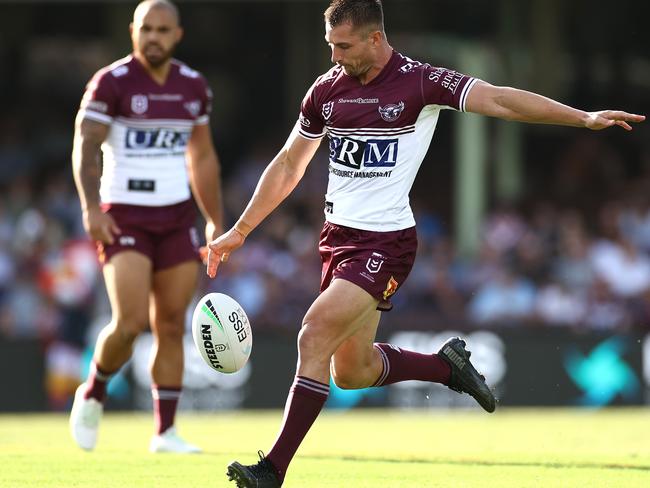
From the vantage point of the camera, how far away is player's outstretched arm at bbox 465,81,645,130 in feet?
21.9

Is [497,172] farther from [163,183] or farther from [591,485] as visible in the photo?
[591,485]

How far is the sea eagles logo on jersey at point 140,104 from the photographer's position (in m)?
9.23

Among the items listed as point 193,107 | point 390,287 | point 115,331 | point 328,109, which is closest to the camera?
point 390,287

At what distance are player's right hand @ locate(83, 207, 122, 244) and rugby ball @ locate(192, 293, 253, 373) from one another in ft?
A: 5.42

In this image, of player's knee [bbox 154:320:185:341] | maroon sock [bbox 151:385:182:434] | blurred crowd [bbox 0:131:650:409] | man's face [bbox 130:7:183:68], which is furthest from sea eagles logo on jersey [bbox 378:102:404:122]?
blurred crowd [bbox 0:131:650:409]

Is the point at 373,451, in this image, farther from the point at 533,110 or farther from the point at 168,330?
the point at 533,110

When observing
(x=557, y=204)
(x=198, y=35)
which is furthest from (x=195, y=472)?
(x=198, y=35)

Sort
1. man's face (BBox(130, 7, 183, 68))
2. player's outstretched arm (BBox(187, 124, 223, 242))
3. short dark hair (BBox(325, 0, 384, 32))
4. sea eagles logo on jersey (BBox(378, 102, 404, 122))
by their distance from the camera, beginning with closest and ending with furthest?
short dark hair (BBox(325, 0, 384, 32)) → sea eagles logo on jersey (BBox(378, 102, 404, 122)) → man's face (BBox(130, 7, 183, 68)) → player's outstretched arm (BBox(187, 124, 223, 242))

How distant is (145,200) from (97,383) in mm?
1295

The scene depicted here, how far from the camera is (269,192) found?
7.47 meters

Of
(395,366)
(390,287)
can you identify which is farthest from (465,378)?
(390,287)

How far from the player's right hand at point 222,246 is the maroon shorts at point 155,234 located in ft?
6.05

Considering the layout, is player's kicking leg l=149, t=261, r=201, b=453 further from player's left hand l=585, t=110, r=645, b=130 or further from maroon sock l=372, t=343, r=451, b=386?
player's left hand l=585, t=110, r=645, b=130

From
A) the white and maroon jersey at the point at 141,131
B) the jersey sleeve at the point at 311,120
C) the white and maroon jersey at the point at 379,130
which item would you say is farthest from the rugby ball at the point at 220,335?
the white and maroon jersey at the point at 141,131
